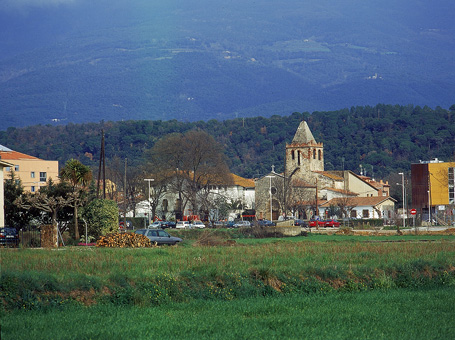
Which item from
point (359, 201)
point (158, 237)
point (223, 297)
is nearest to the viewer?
point (223, 297)

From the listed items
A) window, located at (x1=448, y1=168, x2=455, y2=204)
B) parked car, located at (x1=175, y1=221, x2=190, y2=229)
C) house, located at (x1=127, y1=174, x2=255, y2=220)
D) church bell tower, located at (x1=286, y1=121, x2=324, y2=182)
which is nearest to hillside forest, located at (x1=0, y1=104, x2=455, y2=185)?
church bell tower, located at (x1=286, y1=121, x2=324, y2=182)

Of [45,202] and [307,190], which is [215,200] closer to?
[307,190]

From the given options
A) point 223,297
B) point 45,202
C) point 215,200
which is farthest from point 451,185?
point 223,297

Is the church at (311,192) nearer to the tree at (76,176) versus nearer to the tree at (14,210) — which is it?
the tree at (76,176)

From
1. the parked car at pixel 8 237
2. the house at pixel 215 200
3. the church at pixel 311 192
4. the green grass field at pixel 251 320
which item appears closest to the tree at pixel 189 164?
the house at pixel 215 200

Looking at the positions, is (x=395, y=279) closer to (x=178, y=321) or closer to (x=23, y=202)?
(x=178, y=321)

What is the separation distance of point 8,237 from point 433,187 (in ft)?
216

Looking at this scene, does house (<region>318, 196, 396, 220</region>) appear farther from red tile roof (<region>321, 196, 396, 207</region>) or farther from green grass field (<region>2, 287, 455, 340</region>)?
green grass field (<region>2, 287, 455, 340</region>)

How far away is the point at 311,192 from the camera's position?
339 feet

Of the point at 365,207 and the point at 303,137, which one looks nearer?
the point at 365,207

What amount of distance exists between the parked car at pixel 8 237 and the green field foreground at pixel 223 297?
12.5 m

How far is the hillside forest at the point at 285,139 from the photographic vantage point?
548 feet

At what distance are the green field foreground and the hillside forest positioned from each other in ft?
441

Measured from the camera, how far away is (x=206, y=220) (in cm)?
8831
